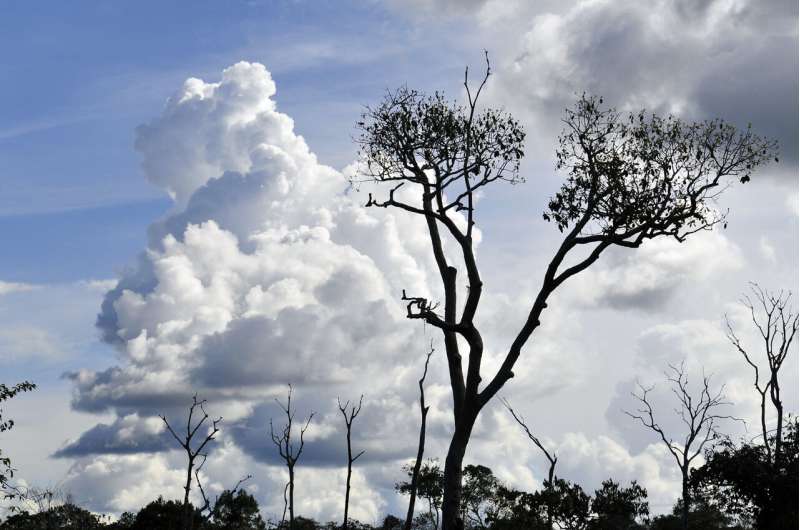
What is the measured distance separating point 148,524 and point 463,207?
132ft

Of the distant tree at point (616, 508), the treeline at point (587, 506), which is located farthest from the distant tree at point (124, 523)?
the distant tree at point (616, 508)

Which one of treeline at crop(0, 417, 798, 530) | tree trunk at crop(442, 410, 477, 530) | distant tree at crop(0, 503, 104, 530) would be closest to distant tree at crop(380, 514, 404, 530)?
treeline at crop(0, 417, 798, 530)

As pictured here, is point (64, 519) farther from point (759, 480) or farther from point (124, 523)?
point (759, 480)

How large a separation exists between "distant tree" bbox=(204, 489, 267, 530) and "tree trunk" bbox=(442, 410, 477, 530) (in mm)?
41052

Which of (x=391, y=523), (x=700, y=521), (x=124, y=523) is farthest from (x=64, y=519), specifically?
(x=700, y=521)

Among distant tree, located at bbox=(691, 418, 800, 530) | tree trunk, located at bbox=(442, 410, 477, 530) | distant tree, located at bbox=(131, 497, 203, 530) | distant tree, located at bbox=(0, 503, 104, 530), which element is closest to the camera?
tree trunk, located at bbox=(442, 410, 477, 530)

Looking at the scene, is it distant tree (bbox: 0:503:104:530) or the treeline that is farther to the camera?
distant tree (bbox: 0:503:104:530)

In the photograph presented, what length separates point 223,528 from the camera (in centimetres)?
6031

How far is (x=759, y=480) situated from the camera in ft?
113

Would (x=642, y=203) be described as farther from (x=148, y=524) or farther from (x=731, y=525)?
(x=148, y=524)

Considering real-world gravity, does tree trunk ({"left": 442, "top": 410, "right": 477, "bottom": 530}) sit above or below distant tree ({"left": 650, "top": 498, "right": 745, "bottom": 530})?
below

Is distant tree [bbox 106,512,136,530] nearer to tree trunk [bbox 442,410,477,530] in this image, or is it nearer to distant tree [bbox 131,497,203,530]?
distant tree [bbox 131,497,203,530]

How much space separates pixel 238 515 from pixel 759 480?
3853 centimetres

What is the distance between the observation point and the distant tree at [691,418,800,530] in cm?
3347
